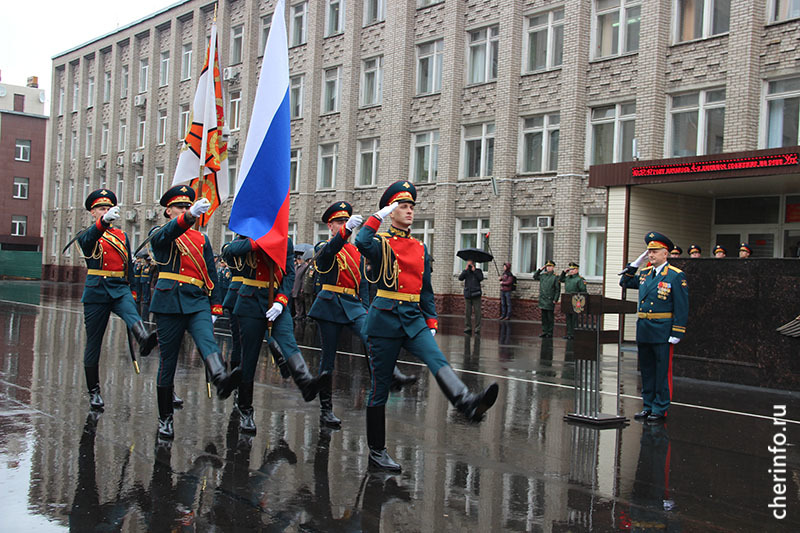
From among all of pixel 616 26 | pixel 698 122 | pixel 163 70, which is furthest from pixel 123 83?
pixel 698 122

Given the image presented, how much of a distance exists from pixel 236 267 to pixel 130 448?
6.66 feet

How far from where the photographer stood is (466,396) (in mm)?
5973

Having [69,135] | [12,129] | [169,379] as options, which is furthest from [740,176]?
[12,129]

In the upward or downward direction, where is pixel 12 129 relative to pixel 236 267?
upward

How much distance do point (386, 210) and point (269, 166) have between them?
2.12 m

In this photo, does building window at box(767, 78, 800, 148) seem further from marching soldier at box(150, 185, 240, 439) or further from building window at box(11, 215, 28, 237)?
building window at box(11, 215, 28, 237)

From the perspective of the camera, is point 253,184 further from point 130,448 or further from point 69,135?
point 69,135

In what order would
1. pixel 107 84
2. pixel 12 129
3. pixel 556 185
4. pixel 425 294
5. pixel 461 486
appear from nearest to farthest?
pixel 461 486 → pixel 425 294 → pixel 556 185 → pixel 107 84 → pixel 12 129

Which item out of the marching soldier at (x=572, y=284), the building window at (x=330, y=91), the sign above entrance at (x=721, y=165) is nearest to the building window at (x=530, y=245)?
the marching soldier at (x=572, y=284)

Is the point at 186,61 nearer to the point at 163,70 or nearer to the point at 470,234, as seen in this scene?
the point at 163,70

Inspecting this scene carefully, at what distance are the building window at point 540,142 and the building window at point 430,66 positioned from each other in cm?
487

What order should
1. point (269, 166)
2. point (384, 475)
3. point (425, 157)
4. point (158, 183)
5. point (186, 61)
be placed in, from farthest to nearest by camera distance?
1. point (158, 183)
2. point (186, 61)
3. point (425, 157)
4. point (269, 166)
5. point (384, 475)

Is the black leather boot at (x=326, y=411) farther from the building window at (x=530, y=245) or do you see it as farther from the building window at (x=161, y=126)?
the building window at (x=161, y=126)

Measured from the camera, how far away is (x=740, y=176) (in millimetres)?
16172
